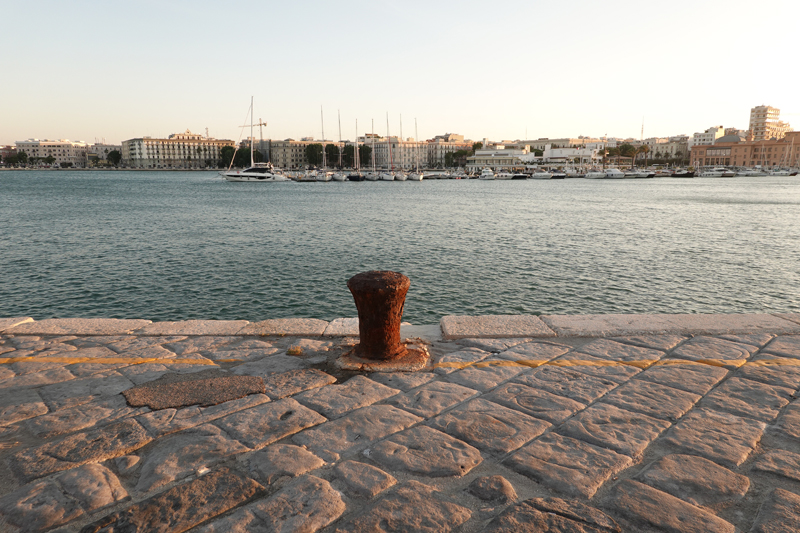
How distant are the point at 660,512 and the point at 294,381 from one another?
2.28 m

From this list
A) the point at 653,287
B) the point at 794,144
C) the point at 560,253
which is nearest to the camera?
the point at 653,287

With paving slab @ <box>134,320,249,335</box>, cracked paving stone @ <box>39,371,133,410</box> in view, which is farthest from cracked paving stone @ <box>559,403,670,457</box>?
paving slab @ <box>134,320,249,335</box>

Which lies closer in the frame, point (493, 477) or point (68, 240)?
point (493, 477)

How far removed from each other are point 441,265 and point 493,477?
37.9 ft

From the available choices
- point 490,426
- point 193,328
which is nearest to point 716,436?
point 490,426

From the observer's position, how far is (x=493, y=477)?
7.52ft

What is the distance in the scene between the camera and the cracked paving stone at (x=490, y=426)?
103 inches

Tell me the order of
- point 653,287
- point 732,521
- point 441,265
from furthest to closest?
point 441,265
point 653,287
point 732,521

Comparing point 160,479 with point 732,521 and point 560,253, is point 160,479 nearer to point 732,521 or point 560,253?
point 732,521

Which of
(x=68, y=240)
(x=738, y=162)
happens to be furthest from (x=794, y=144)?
(x=68, y=240)

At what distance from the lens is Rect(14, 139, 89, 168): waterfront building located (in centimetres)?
17425

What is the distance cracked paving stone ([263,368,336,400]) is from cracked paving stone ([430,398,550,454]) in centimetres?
94

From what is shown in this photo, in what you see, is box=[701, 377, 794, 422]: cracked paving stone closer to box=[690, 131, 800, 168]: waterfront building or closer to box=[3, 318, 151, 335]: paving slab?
box=[3, 318, 151, 335]: paving slab

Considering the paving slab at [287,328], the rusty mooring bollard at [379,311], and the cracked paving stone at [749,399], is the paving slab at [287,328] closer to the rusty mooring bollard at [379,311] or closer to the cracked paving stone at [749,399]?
the rusty mooring bollard at [379,311]
